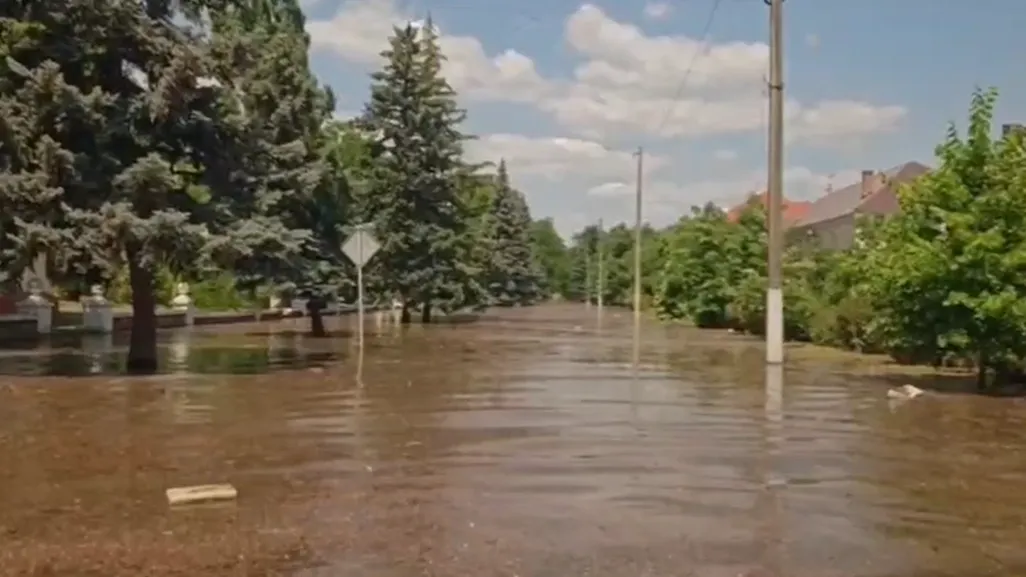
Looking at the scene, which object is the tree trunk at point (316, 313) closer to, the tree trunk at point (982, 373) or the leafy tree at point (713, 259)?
the leafy tree at point (713, 259)

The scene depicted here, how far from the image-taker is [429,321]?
196 ft

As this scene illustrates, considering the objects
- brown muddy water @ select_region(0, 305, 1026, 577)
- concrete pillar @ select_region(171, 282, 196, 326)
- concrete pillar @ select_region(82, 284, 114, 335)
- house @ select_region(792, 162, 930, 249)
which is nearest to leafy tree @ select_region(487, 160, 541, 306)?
house @ select_region(792, 162, 930, 249)

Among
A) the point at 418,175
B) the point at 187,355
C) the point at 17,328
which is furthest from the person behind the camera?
the point at 418,175

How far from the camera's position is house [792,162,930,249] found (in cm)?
8050

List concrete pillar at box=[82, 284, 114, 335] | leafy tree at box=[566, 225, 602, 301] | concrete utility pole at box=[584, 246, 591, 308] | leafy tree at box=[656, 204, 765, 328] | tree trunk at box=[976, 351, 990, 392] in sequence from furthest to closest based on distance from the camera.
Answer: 1. leafy tree at box=[566, 225, 602, 301]
2. concrete utility pole at box=[584, 246, 591, 308]
3. leafy tree at box=[656, 204, 765, 328]
4. concrete pillar at box=[82, 284, 114, 335]
5. tree trunk at box=[976, 351, 990, 392]

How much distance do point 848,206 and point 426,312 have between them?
44.8m

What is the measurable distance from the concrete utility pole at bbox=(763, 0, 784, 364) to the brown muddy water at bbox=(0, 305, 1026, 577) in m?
3.28

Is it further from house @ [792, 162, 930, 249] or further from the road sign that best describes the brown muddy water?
house @ [792, 162, 930, 249]

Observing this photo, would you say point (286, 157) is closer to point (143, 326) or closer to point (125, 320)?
point (143, 326)

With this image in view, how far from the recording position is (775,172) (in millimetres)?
27484

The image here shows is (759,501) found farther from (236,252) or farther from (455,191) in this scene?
(455,191)

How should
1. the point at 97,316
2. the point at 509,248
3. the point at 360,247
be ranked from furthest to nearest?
the point at 509,248
the point at 97,316
the point at 360,247

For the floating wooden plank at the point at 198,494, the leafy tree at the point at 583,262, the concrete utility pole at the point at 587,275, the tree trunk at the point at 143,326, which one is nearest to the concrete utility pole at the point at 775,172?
the tree trunk at the point at 143,326

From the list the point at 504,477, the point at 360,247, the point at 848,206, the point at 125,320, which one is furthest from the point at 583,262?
the point at 504,477
